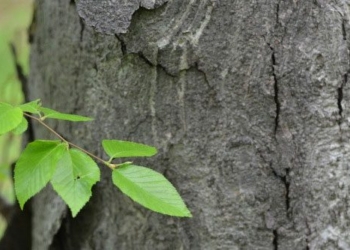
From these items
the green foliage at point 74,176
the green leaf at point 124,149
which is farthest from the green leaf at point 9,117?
the green leaf at point 124,149

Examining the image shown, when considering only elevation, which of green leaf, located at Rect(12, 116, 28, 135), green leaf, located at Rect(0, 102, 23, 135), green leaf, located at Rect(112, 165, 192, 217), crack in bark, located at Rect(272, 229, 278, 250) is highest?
green leaf, located at Rect(0, 102, 23, 135)

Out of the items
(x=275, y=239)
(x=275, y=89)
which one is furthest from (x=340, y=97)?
(x=275, y=239)

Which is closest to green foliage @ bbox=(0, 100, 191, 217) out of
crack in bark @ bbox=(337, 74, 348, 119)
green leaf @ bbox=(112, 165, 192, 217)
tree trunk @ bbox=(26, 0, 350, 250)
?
green leaf @ bbox=(112, 165, 192, 217)

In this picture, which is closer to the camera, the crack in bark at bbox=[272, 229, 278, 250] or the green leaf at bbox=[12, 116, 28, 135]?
the green leaf at bbox=[12, 116, 28, 135]

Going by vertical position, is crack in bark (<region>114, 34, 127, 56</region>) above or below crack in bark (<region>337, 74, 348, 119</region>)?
above

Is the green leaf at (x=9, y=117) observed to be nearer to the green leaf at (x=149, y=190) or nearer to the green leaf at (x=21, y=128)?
the green leaf at (x=21, y=128)

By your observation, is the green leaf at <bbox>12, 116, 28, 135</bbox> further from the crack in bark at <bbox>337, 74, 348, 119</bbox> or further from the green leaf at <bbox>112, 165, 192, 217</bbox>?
the crack in bark at <bbox>337, 74, 348, 119</bbox>

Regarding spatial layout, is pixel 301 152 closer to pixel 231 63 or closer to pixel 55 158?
pixel 231 63

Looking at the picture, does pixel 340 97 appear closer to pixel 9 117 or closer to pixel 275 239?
pixel 275 239
